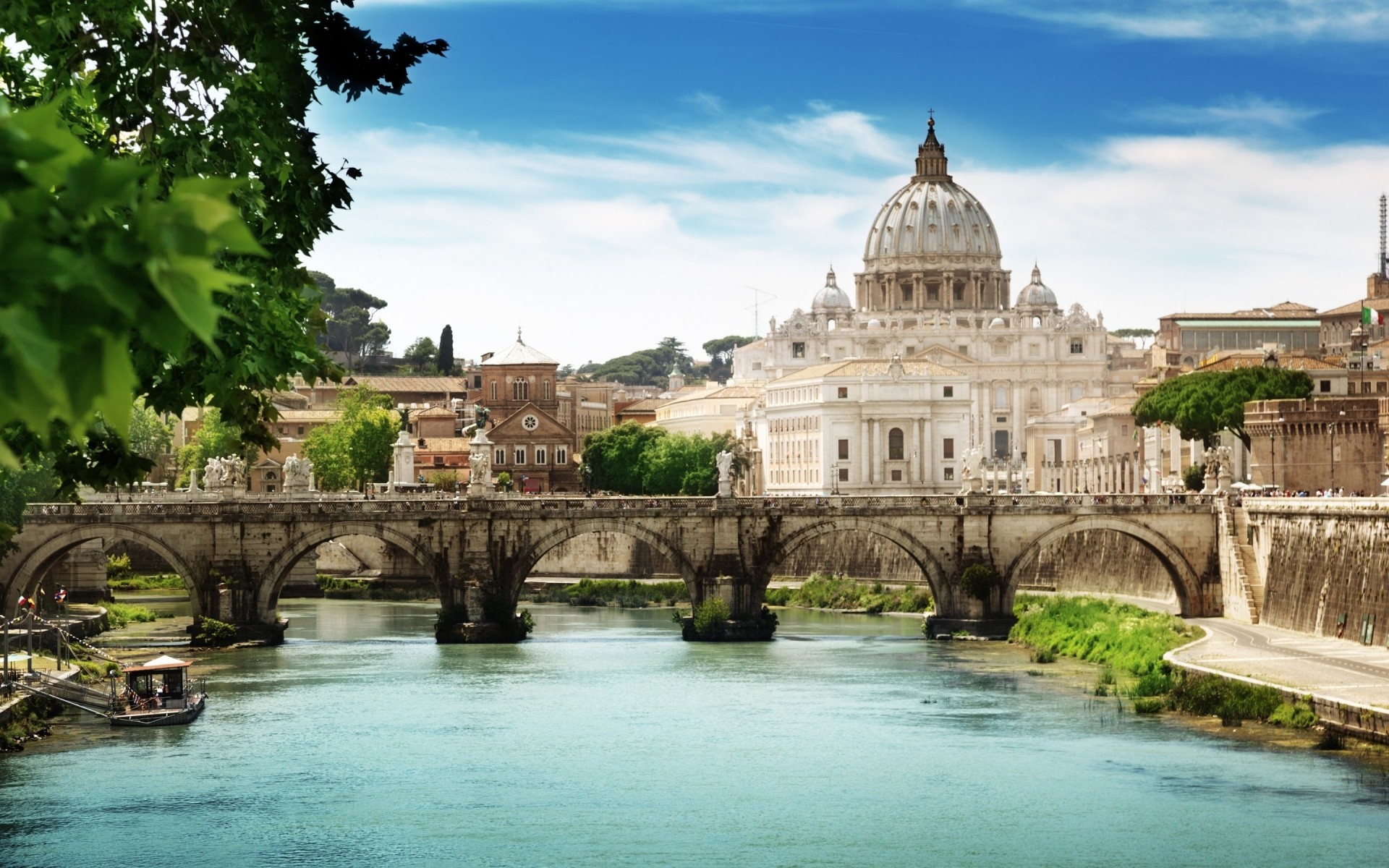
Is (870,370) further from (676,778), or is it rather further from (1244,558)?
(676,778)

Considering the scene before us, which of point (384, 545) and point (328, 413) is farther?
point (328, 413)

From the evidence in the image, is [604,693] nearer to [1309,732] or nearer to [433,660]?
[433,660]

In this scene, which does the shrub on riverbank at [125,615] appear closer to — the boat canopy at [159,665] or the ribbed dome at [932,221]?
the boat canopy at [159,665]

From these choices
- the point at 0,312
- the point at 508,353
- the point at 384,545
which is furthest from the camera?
the point at 508,353

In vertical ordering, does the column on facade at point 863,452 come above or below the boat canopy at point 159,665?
above

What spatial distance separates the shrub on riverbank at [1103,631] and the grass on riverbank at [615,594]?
20.0 metres

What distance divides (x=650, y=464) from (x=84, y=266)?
112 meters

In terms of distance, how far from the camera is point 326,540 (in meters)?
63.3

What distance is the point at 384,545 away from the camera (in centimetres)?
9119

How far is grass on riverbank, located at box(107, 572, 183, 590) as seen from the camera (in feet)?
275

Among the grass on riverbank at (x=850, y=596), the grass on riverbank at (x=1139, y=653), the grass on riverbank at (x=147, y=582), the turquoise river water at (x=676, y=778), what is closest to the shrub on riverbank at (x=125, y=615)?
the grass on riverbank at (x=147, y=582)

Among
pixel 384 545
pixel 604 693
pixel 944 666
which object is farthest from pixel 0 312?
pixel 384 545

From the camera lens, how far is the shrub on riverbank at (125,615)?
216 ft

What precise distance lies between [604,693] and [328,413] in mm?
80583
